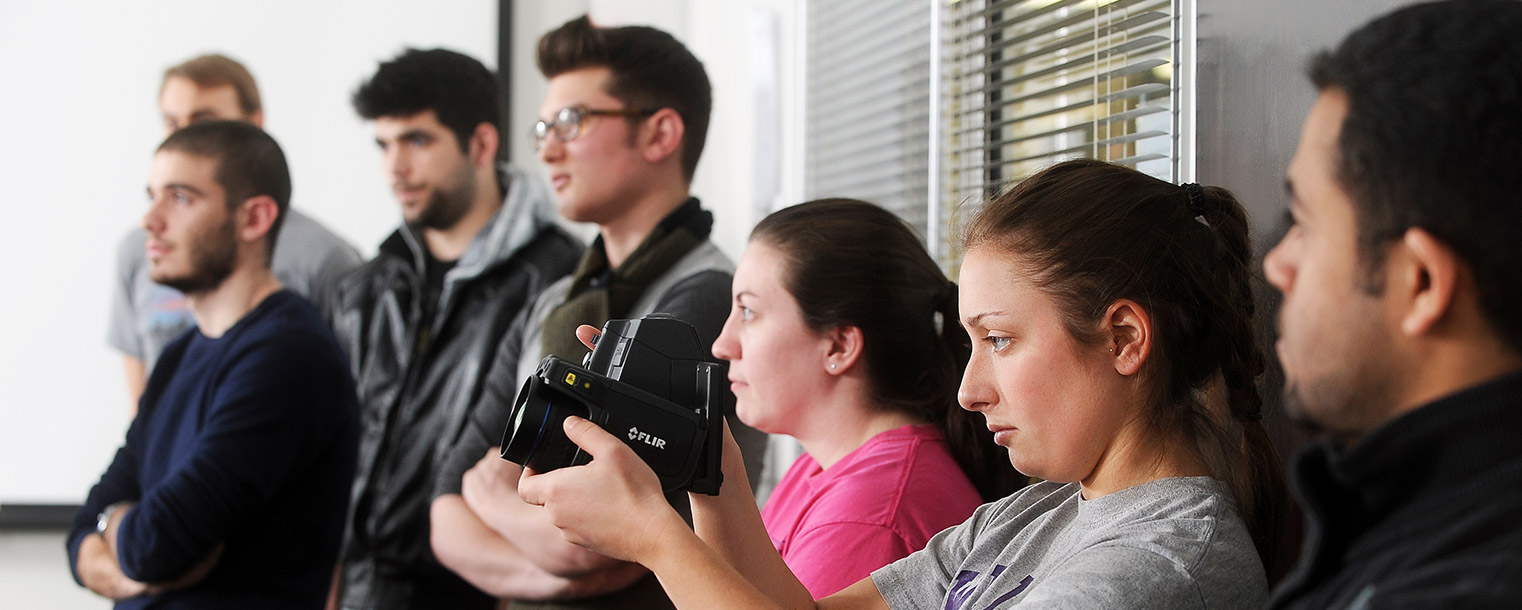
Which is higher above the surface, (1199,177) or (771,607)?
(1199,177)

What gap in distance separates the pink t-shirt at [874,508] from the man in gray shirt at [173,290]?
236cm

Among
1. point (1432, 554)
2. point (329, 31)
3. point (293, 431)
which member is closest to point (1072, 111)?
point (1432, 554)

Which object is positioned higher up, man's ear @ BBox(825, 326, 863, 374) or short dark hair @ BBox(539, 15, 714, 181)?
short dark hair @ BBox(539, 15, 714, 181)

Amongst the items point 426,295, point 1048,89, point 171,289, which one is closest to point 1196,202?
point 1048,89

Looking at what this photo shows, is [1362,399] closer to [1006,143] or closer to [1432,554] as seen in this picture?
[1432,554]

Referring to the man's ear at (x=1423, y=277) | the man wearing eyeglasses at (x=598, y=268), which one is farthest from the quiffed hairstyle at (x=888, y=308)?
the man's ear at (x=1423, y=277)

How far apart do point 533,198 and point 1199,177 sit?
1.98 m

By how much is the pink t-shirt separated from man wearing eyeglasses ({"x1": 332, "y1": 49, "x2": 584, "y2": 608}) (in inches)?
57.2

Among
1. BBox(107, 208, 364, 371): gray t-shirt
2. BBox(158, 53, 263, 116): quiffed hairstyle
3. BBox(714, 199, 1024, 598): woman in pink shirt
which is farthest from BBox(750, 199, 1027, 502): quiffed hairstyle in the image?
BBox(158, 53, 263, 116): quiffed hairstyle

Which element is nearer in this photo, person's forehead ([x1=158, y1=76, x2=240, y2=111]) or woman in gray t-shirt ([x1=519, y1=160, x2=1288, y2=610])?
woman in gray t-shirt ([x1=519, y1=160, x2=1288, y2=610])

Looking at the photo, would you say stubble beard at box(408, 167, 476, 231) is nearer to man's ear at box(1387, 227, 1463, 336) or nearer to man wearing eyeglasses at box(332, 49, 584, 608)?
man wearing eyeglasses at box(332, 49, 584, 608)

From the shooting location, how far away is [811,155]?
305 cm

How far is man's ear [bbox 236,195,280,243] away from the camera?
246cm

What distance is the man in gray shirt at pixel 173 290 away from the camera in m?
3.51
